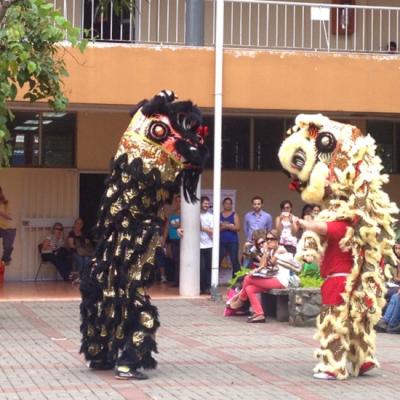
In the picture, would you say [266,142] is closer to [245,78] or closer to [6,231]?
[245,78]

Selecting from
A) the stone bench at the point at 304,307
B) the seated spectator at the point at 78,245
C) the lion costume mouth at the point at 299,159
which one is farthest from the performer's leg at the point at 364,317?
the seated spectator at the point at 78,245

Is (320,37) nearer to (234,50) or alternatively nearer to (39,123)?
(234,50)

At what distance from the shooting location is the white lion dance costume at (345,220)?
9438mm

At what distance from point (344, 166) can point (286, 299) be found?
523 centimetres

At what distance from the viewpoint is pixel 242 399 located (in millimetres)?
8641

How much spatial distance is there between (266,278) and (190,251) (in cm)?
314

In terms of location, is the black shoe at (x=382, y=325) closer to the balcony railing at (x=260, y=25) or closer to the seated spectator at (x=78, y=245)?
the balcony railing at (x=260, y=25)

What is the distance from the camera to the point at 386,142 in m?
21.9

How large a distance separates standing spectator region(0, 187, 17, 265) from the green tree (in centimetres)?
618

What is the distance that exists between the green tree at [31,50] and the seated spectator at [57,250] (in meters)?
6.54

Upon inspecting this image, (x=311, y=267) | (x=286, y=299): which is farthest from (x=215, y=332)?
(x=311, y=267)

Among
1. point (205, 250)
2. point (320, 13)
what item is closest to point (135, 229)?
point (205, 250)

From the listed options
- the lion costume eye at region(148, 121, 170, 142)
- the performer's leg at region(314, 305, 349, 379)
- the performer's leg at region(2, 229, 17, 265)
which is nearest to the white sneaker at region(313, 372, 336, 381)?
the performer's leg at region(314, 305, 349, 379)

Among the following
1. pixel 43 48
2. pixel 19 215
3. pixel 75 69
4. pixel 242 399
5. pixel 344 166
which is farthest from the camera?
pixel 19 215
